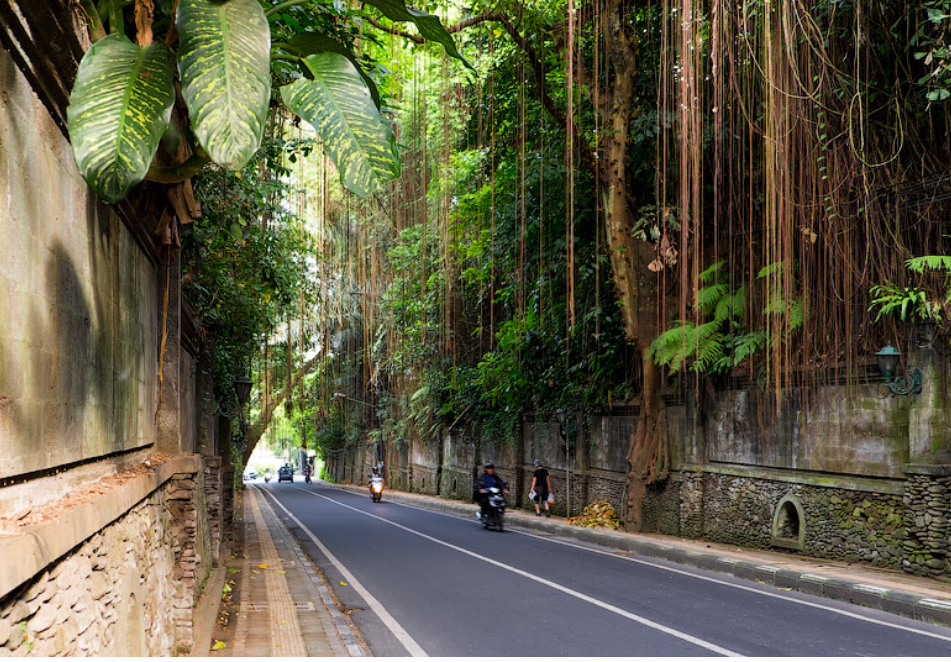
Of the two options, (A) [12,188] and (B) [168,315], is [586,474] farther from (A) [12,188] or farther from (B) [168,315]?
(A) [12,188]

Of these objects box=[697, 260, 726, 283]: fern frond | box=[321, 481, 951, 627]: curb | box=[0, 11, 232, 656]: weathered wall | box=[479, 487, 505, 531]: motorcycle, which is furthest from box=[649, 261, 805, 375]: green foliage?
box=[0, 11, 232, 656]: weathered wall

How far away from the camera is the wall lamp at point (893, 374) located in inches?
429

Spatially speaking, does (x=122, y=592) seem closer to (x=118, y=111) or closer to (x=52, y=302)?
(x=52, y=302)

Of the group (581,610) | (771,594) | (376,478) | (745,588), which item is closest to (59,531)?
(581,610)

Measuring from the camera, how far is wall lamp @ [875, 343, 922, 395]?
10894 millimetres

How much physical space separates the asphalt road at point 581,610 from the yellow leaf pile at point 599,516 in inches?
110

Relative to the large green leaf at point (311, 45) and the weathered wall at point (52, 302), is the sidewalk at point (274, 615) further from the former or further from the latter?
the large green leaf at point (311, 45)

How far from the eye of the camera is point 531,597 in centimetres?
1002

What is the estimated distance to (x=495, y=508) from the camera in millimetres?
19344

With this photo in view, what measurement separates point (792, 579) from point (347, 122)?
9.48 meters

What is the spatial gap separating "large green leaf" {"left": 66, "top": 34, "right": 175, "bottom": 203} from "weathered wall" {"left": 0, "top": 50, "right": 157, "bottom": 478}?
0.23 meters

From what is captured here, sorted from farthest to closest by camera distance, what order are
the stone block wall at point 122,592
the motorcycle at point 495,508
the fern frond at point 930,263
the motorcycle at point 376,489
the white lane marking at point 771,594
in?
the motorcycle at point 376,489, the motorcycle at point 495,508, the fern frond at point 930,263, the white lane marking at point 771,594, the stone block wall at point 122,592

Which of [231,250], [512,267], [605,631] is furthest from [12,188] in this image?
[512,267]

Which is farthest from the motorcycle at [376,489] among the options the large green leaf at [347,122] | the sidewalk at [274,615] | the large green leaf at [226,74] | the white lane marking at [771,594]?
the large green leaf at [226,74]
